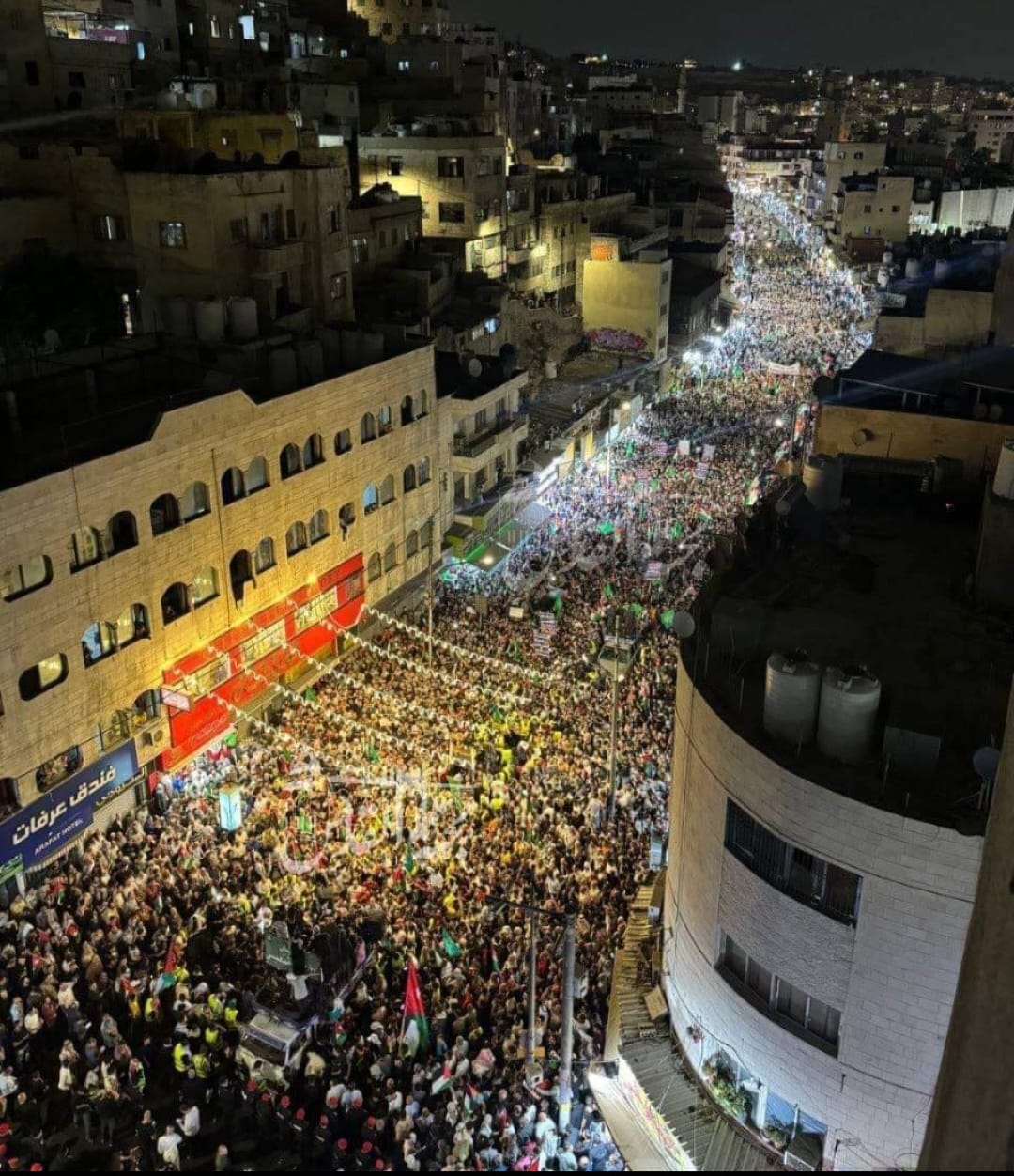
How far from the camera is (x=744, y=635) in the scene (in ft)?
51.3

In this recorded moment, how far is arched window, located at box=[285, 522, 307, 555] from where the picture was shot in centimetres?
3047

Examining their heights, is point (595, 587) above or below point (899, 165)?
below

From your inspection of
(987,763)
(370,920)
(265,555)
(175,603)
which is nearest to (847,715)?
(987,763)

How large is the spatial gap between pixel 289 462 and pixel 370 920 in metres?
14.0

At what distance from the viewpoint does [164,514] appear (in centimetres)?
2594

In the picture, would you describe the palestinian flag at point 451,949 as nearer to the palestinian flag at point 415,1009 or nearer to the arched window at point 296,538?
the palestinian flag at point 415,1009

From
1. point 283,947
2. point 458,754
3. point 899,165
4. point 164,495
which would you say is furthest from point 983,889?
point 899,165

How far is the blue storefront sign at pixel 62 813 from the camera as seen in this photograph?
72.0 ft

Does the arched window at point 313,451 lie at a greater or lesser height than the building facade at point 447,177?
lesser

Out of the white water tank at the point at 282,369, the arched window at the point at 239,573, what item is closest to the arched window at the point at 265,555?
the arched window at the point at 239,573

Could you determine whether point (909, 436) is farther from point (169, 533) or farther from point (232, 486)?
point (169, 533)

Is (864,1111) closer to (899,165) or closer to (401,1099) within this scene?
(401,1099)

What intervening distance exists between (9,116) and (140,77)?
942 centimetres

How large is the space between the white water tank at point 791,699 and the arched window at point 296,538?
1945 cm
